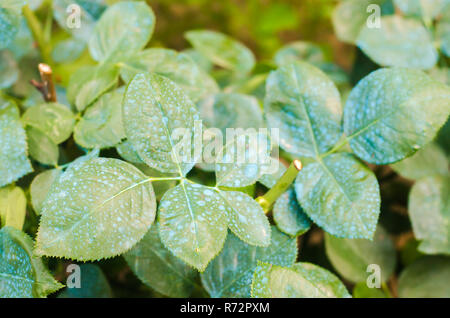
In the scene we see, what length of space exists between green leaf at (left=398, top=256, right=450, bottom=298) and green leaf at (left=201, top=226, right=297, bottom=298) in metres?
0.45

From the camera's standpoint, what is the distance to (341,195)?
2.30 feet

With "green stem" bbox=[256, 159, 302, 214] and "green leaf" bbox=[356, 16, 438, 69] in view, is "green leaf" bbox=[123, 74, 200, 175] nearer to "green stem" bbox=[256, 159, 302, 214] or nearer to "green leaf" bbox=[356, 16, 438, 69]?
"green stem" bbox=[256, 159, 302, 214]

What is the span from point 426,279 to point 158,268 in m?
0.68

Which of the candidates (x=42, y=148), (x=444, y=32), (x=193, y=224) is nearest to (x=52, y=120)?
(x=42, y=148)

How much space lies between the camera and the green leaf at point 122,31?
86cm

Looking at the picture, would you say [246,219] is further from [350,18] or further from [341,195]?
[350,18]

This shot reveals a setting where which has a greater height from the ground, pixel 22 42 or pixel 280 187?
pixel 22 42

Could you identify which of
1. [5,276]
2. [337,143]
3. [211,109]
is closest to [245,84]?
[211,109]

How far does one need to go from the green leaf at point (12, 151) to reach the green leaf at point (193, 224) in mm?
292

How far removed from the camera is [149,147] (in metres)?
0.61

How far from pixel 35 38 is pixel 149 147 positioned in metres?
0.65

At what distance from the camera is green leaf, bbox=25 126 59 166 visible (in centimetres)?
75

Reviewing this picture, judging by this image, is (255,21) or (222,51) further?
(255,21)

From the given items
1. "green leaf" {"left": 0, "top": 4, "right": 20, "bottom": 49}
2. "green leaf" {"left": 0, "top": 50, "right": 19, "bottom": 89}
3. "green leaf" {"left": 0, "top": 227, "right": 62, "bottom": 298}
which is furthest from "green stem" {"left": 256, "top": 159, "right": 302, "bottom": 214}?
"green leaf" {"left": 0, "top": 50, "right": 19, "bottom": 89}
